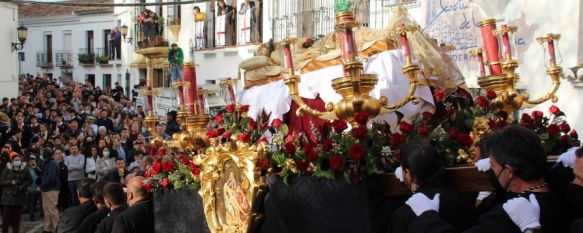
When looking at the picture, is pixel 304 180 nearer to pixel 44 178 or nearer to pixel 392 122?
pixel 392 122

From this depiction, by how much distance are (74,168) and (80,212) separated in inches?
261

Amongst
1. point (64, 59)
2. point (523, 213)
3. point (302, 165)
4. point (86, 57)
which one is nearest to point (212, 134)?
point (302, 165)

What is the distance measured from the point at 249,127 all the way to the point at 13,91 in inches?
1031

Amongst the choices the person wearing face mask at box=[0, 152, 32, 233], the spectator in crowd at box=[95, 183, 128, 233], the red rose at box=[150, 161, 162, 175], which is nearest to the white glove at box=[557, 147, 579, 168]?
the red rose at box=[150, 161, 162, 175]

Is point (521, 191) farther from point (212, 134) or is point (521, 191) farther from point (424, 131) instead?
→ point (212, 134)

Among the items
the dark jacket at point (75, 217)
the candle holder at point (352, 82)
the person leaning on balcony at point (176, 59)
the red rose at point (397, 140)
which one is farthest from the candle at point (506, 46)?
the person leaning on balcony at point (176, 59)

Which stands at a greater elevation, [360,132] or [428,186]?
[360,132]

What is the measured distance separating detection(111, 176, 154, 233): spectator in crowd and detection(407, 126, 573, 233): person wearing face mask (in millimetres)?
3142

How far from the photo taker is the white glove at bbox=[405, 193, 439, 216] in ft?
12.6

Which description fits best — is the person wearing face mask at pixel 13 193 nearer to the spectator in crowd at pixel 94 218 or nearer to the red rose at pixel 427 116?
the spectator in crowd at pixel 94 218

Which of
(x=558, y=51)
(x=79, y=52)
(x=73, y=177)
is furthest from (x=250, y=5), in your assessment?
(x=79, y=52)

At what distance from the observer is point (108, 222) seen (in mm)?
6699

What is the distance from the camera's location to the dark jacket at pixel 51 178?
13.9 metres

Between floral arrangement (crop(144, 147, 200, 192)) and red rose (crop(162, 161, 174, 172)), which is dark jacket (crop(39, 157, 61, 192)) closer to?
floral arrangement (crop(144, 147, 200, 192))
